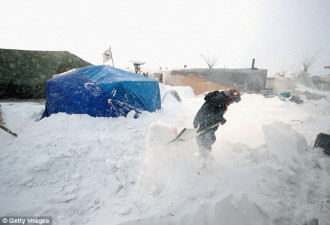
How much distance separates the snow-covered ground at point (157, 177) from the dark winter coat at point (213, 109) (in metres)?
0.79

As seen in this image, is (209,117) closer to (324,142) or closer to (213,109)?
(213,109)

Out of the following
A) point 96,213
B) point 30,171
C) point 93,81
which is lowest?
point 96,213

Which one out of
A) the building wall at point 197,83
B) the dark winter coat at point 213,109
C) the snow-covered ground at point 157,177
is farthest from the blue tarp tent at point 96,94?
the building wall at point 197,83

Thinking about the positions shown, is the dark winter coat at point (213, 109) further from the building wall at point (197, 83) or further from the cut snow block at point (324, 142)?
the building wall at point (197, 83)

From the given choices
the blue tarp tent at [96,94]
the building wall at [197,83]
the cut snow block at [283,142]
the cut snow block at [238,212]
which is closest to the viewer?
the cut snow block at [238,212]

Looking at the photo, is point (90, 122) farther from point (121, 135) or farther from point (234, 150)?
point (234, 150)


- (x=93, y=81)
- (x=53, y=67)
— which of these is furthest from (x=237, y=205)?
(x=53, y=67)

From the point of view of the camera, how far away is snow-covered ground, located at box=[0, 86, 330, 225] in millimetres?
2461

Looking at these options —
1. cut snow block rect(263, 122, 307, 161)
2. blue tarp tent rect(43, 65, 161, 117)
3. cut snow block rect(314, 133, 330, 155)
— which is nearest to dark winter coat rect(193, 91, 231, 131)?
cut snow block rect(263, 122, 307, 161)

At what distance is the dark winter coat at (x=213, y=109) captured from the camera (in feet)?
11.9

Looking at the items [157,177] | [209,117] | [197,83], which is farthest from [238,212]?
[197,83]

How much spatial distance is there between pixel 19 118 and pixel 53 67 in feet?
26.7

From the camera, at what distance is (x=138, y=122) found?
5562mm

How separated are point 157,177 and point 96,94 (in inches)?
152
